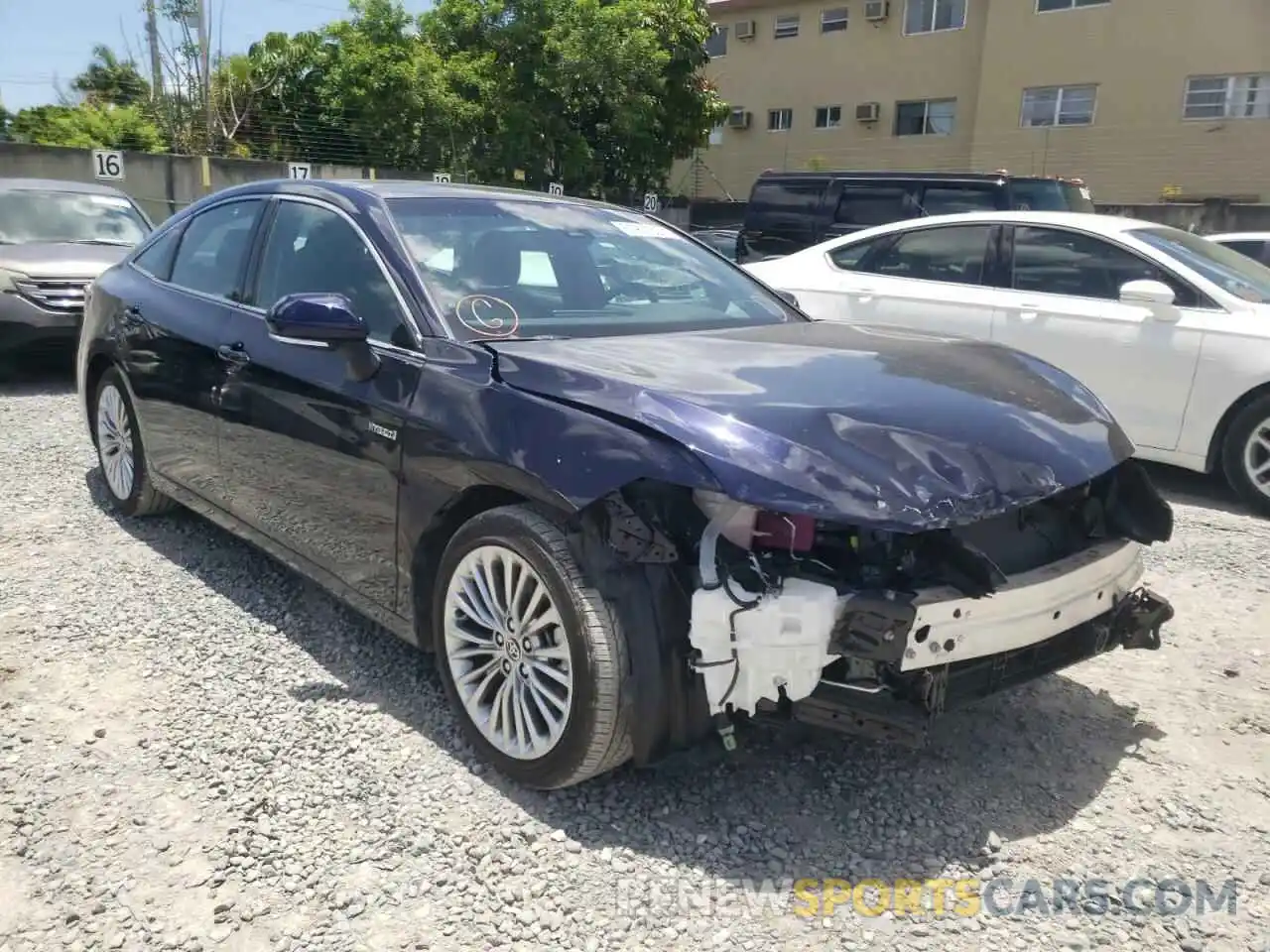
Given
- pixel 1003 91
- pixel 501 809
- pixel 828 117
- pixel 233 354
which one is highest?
pixel 1003 91

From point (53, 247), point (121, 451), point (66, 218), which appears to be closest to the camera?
point (121, 451)

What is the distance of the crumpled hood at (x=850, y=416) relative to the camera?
2.39 m

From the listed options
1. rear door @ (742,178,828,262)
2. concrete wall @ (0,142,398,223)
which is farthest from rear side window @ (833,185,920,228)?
concrete wall @ (0,142,398,223)

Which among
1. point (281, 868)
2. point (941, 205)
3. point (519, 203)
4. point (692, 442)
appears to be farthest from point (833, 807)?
point (941, 205)

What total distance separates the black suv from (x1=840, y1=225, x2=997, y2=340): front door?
1.89m

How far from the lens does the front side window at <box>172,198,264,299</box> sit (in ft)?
13.6

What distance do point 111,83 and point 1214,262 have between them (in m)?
31.0

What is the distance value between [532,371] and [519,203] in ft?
4.41

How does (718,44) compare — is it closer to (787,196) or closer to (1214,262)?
(787,196)

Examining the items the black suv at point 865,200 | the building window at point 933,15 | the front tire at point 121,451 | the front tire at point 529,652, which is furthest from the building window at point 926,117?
the front tire at point 529,652

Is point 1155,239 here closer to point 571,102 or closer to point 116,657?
point 116,657

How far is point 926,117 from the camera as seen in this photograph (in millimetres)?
26219

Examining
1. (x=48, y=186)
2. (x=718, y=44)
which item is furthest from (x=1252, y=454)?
(x=718, y=44)

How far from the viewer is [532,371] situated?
283cm
